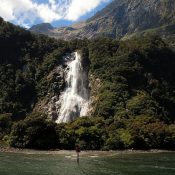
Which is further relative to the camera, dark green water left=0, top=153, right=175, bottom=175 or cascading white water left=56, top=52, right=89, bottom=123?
cascading white water left=56, top=52, right=89, bottom=123

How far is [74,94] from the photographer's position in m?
164

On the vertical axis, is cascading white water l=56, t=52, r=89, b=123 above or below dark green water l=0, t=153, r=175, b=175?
above

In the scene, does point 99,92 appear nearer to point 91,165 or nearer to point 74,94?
point 74,94

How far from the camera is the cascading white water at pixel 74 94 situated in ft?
511

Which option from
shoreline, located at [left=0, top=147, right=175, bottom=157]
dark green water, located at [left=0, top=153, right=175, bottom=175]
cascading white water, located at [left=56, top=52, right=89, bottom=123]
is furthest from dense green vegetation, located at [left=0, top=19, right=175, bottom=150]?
dark green water, located at [left=0, top=153, right=175, bottom=175]

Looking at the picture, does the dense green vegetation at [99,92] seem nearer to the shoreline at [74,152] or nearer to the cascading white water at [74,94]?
the shoreline at [74,152]

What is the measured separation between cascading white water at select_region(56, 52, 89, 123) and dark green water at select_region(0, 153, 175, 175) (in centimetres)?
5704

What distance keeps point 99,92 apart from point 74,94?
9.71 m

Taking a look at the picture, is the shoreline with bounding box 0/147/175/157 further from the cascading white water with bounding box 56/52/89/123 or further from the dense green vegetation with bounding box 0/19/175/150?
the cascading white water with bounding box 56/52/89/123

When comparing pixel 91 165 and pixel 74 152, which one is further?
pixel 74 152

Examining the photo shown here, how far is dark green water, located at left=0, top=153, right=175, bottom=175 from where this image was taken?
71438 millimetres

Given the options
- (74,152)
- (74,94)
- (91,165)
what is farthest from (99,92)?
(91,165)

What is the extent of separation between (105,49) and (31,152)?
86.0 m

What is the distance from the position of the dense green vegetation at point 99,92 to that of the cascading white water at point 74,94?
171 inches
